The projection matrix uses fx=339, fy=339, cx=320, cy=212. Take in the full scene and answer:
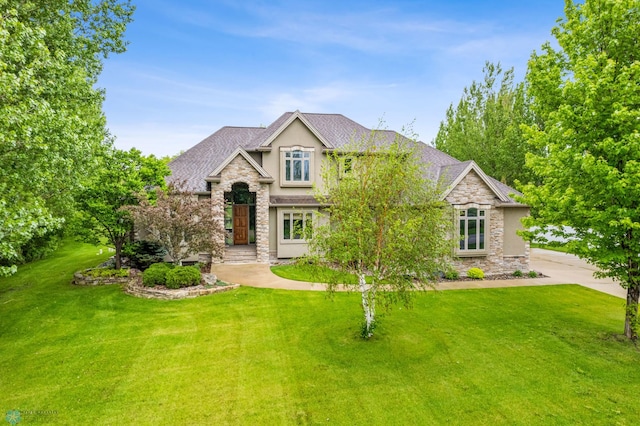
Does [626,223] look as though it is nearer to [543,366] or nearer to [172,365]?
[543,366]

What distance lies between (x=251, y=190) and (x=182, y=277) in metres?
6.69

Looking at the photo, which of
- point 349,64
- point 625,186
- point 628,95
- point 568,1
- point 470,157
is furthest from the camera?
point 470,157

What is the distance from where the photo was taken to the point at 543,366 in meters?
7.80

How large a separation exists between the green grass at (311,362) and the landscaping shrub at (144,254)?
14.5 ft

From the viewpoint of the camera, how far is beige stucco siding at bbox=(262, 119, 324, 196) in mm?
19856

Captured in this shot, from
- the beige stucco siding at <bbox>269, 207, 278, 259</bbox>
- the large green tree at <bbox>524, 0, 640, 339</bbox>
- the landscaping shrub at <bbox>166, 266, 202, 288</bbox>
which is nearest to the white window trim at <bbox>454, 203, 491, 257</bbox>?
the large green tree at <bbox>524, 0, 640, 339</bbox>

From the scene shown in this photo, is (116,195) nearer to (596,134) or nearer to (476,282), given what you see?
(476,282)

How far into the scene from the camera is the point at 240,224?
860 inches

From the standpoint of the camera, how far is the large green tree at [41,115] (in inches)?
270

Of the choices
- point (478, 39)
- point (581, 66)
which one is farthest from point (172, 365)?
point (478, 39)

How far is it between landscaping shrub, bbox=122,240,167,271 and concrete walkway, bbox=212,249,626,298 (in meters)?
2.86

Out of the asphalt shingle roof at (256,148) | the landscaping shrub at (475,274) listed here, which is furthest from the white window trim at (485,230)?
the asphalt shingle roof at (256,148)

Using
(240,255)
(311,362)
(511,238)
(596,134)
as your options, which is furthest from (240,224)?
(596,134)

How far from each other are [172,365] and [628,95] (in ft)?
39.8
